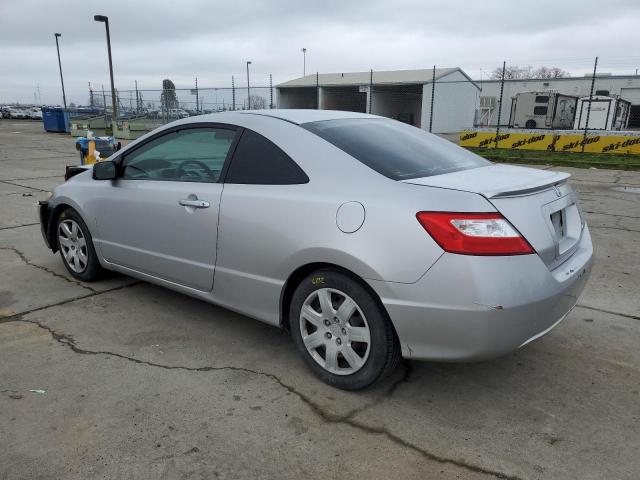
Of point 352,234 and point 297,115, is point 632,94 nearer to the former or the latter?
point 297,115

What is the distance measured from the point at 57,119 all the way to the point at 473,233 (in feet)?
104

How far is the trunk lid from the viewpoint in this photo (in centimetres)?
Result: 254

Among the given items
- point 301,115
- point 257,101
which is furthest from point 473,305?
point 257,101

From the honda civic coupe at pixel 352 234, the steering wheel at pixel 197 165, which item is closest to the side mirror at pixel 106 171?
the honda civic coupe at pixel 352 234

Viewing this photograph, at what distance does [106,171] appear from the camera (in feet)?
13.0

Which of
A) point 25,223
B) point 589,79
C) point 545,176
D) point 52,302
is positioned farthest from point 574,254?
point 589,79

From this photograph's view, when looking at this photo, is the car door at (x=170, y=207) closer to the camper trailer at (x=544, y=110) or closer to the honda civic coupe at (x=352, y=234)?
the honda civic coupe at (x=352, y=234)

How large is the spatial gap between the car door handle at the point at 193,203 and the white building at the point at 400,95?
34.1 metres

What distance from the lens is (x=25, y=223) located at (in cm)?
698

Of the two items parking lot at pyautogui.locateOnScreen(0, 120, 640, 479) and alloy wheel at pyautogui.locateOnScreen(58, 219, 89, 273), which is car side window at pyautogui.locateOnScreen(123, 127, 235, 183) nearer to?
alloy wheel at pyautogui.locateOnScreen(58, 219, 89, 273)

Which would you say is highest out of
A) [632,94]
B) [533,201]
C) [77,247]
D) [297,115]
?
[632,94]

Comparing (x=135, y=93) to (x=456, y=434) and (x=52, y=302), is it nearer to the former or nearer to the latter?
(x=52, y=302)

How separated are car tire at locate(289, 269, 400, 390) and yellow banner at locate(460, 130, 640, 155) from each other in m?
16.9

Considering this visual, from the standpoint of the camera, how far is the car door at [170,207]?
134 inches
